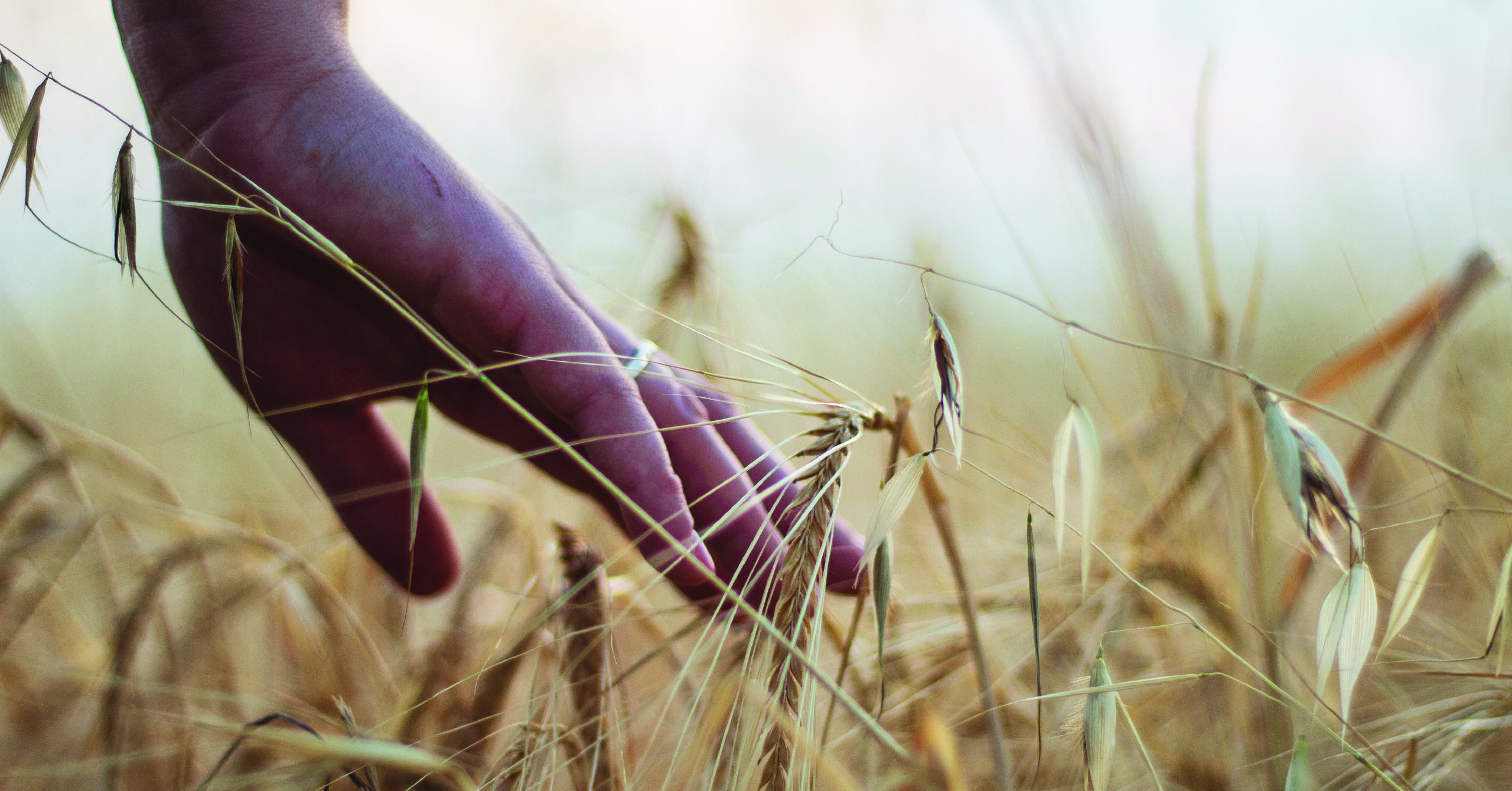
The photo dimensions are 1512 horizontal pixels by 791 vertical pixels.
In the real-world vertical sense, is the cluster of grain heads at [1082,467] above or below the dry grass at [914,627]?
above

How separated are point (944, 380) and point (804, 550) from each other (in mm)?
103

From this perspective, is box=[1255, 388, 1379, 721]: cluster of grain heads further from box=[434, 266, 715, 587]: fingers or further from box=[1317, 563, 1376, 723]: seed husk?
box=[434, 266, 715, 587]: fingers

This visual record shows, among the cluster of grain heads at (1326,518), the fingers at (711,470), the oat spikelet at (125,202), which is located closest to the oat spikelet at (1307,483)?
the cluster of grain heads at (1326,518)

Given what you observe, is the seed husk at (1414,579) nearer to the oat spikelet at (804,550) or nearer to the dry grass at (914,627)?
the dry grass at (914,627)

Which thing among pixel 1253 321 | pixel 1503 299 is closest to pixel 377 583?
pixel 1253 321

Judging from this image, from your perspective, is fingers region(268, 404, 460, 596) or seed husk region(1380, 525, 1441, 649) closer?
seed husk region(1380, 525, 1441, 649)

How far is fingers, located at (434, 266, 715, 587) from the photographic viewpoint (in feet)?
1.33

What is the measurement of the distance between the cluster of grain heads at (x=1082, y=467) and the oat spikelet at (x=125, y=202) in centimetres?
40

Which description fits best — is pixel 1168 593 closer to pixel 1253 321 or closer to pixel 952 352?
pixel 1253 321

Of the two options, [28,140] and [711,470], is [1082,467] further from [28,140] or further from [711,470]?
[28,140]

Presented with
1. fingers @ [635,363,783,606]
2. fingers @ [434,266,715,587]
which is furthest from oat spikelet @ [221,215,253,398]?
fingers @ [635,363,783,606]

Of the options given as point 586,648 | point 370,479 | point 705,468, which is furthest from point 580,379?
point 370,479

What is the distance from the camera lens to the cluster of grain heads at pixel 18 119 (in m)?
0.34

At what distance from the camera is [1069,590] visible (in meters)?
0.56
